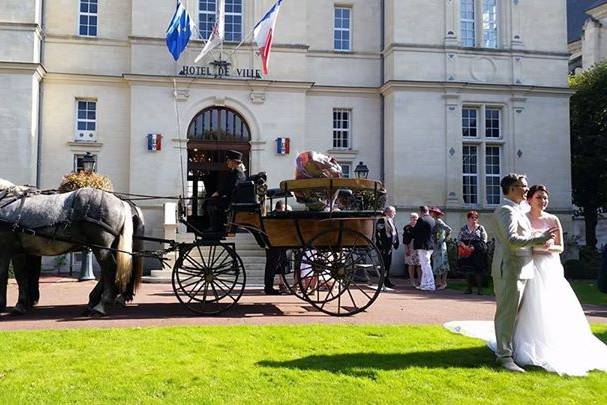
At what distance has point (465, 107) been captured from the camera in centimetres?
2308

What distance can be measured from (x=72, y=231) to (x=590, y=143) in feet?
75.9

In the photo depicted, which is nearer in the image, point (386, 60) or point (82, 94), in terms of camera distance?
point (82, 94)

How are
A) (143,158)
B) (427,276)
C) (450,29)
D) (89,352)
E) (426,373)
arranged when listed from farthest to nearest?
1. (450,29)
2. (143,158)
3. (427,276)
4. (89,352)
5. (426,373)

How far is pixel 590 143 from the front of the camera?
26125 mm

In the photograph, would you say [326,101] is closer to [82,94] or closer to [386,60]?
[386,60]

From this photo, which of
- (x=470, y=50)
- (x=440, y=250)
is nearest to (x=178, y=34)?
(x=440, y=250)

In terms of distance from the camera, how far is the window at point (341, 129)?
76.1 feet

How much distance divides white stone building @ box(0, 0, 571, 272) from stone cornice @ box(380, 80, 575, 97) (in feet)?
0.17

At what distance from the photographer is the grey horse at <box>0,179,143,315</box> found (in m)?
9.21

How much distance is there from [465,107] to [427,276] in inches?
388

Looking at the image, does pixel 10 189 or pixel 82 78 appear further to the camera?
pixel 82 78

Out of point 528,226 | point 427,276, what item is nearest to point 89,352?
point 528,226

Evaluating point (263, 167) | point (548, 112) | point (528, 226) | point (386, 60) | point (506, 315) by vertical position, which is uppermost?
point (386, 60)

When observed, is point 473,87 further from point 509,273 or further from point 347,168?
point 509,273
